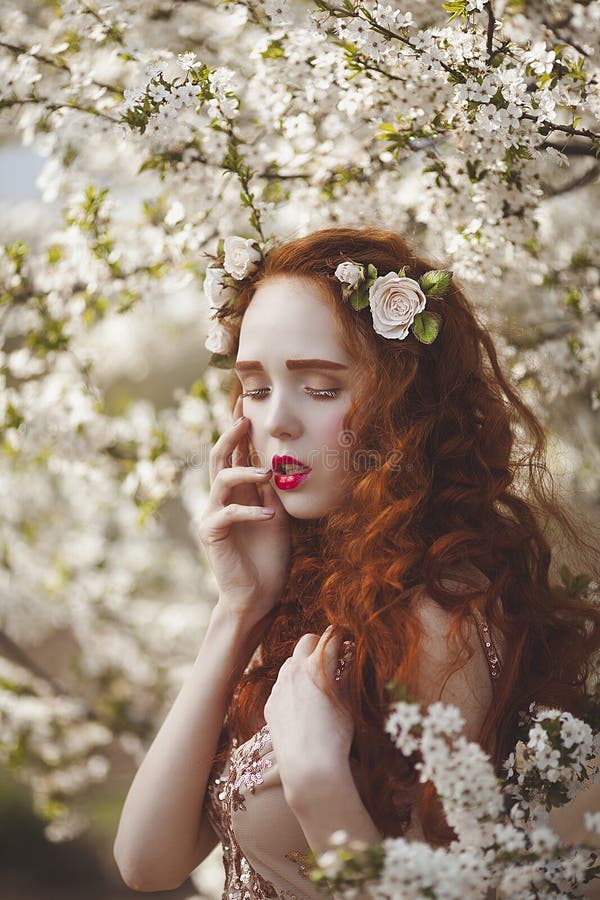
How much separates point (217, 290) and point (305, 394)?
0.42 metres

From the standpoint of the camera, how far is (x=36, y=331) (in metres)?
2.55

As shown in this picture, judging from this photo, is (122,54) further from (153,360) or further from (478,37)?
(153,360)

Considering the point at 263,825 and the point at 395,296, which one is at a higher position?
the point at 395,296

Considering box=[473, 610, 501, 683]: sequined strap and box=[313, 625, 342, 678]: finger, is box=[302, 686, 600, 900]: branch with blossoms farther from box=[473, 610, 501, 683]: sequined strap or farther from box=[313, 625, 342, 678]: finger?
box=[313, 625, 342, 678]: finger

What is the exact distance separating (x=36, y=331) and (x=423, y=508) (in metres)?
1.55

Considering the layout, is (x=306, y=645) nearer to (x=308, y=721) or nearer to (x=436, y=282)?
(x=308, y=721)

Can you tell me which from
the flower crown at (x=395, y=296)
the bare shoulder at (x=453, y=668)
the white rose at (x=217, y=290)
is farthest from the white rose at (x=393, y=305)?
the bare shoulder at (x=453, y=668)

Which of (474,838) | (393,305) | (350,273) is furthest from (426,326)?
(474,838)

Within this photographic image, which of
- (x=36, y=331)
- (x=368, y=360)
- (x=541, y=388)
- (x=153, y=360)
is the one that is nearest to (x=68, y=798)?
(x=36, y=331)

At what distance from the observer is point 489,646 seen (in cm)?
138

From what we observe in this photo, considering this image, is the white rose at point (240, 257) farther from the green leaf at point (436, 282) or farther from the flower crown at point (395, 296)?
the green leaf at point (436, 282)

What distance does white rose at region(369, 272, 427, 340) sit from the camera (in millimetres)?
1529

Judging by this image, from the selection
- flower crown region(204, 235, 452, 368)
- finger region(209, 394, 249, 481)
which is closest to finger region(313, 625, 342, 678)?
finger region(209, 394, 249, 481)

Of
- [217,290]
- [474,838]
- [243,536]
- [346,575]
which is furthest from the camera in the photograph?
[217,290]
